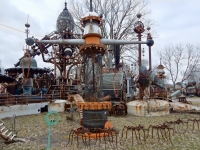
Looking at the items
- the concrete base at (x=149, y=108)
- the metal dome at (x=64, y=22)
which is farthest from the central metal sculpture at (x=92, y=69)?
the metal dome at (x=64, y=22)

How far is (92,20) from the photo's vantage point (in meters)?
8.53

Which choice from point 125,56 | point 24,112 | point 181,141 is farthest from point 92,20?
point 125,56

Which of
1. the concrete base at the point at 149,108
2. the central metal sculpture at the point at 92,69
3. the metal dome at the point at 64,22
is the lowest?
the concrete base at the point at 149,108

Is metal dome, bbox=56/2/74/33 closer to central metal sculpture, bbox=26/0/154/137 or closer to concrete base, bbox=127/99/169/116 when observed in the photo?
concrete base, bbox=127/99/169/116

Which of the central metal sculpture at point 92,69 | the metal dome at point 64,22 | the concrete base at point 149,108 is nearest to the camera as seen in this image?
the central metal sculpture at point 92,69

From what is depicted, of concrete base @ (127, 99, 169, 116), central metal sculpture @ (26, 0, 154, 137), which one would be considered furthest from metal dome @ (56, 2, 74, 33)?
central metal sculpture @ (26, 0, 154, 137)

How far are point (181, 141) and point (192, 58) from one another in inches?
1688

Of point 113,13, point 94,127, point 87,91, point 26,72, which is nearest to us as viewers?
point 94,127

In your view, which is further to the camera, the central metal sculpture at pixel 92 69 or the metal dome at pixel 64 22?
the metal dome at pixel 64 22

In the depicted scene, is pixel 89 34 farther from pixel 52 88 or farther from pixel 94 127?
pixel 52 88

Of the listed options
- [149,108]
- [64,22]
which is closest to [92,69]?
[149,108]

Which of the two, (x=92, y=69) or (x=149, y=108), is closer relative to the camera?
(x=92, y=69)

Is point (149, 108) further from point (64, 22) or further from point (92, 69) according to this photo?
point (64, 22)

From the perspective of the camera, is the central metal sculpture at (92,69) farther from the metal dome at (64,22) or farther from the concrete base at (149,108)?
the metal dome at (64,22)
